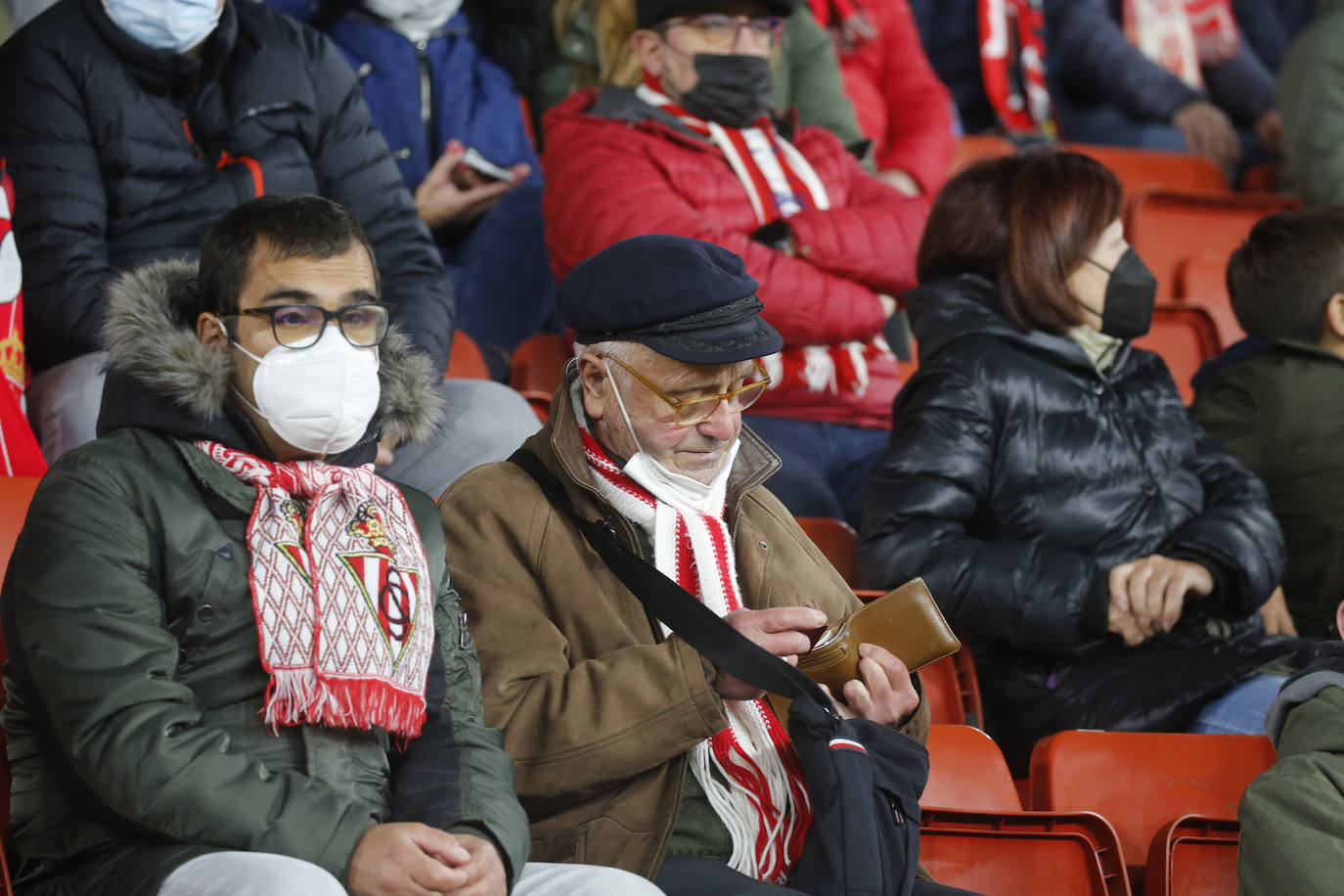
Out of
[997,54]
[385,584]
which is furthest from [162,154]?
[997,54]

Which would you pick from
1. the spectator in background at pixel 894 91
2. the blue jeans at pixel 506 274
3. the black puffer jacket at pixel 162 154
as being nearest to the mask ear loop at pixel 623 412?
the black puffer jacket at pixel 162 154

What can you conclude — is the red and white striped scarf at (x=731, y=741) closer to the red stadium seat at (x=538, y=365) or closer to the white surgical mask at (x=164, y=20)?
the white surgical mask at (x=164, y=20)

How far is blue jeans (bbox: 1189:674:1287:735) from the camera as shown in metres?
2.96

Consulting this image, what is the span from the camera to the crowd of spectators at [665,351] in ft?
7.27

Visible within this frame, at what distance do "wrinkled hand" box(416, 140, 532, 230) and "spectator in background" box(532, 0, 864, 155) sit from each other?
423 mm

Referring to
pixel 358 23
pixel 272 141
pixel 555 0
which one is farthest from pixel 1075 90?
pixel 272 141

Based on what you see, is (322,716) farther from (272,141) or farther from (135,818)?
(272,141)

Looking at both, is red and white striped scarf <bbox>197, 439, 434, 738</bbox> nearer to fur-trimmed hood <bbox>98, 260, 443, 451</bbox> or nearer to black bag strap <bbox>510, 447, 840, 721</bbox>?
fur-trimmed hood <bbox>98, 260, 443, 451</bbox>

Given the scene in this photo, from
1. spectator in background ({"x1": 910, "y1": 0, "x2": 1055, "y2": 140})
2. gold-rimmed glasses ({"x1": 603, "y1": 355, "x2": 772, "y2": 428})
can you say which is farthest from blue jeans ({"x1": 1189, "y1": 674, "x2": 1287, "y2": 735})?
spectator in background ({"x1": 910, "y1": 0, "x2": 1055, "y2": 140})

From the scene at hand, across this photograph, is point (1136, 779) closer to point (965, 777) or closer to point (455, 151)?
point (965, 777)

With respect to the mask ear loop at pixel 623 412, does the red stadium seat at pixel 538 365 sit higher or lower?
lower

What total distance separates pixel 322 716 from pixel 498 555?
0.40m

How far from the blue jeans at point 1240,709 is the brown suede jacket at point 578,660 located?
90 cm

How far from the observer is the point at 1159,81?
6137 millimetres
